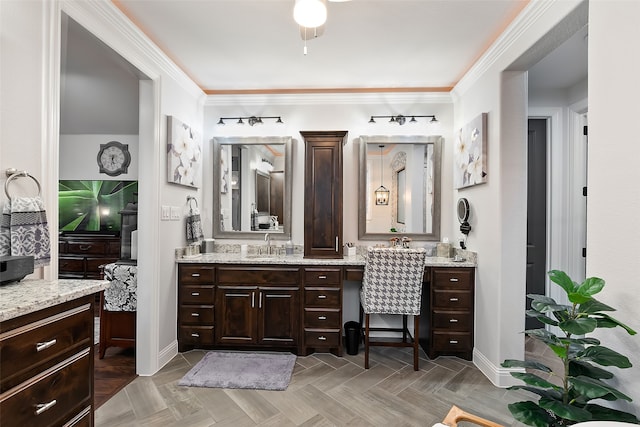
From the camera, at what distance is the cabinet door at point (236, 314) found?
291 cm

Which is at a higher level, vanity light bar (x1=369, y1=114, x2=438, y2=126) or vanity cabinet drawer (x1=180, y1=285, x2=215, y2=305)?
vanity light bar (x1=369, y1=114, x2=438, y2=126)

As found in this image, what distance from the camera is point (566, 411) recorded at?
3.67ft

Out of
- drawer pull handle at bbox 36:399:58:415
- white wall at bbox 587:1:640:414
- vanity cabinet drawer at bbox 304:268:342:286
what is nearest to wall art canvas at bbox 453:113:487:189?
white wall at bbox 587:1:640:414

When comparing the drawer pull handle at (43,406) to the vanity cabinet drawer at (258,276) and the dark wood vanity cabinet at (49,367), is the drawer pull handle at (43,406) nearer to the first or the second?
the dark wood vanity cabinet at (49,367)

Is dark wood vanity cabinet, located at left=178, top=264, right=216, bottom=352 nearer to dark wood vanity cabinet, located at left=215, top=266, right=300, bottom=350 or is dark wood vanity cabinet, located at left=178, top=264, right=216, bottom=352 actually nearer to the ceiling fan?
dark wood vanity cabinet, located at left=215, top=266, right=300, bottom=350

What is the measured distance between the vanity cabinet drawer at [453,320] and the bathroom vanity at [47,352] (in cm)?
256

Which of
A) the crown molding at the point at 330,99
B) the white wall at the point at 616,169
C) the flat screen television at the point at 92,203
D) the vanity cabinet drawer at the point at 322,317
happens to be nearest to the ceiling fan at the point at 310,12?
the white wall at the point at 616,169

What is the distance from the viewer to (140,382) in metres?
2.44

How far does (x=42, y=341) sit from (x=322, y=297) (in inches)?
82.1

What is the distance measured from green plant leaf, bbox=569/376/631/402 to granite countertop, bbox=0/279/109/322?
6.39 feet

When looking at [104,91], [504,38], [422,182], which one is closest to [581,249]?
[422,182]

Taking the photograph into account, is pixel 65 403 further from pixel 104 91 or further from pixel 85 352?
pixel 104 91

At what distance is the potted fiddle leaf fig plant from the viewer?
1.10 m

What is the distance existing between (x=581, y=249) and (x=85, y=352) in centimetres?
427
